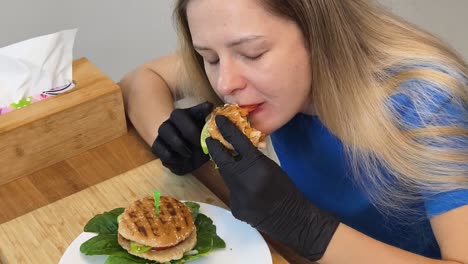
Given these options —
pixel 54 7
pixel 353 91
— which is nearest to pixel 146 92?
pixel 353 91

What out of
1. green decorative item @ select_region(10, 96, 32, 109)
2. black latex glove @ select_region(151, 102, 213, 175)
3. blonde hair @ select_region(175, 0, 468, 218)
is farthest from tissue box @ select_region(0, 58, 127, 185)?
blonde hair @ select_region(175, 0, 468, 218)

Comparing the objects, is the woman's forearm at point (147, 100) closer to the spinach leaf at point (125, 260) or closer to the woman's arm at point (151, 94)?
the woman's arm at point (151, 94)

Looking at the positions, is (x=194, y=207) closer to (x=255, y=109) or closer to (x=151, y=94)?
(x=255, y=109)

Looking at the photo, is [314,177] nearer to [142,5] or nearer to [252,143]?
[252,143]

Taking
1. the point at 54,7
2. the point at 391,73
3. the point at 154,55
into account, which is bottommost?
the point at 154,55

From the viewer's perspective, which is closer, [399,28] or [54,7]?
[399,28]

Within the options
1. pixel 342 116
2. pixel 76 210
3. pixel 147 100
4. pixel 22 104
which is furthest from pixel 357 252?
pixel 22 104
